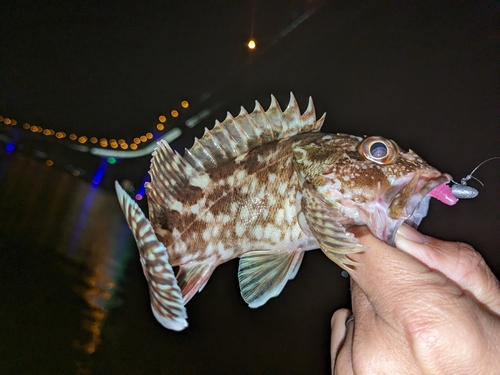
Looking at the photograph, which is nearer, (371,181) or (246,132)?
(371,181)

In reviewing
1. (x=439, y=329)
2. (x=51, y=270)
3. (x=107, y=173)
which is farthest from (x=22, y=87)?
(x=439, y=329)

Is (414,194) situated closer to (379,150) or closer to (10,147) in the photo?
(379,150)

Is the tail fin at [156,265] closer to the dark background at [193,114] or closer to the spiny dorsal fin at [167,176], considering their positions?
the spiny dorsal fin at [167,176]

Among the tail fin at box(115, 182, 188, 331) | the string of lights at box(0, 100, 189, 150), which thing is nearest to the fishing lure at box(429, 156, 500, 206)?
the tail fin at box(115, 182, 188, 331)

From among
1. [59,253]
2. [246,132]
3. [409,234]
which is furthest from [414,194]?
[59,253]

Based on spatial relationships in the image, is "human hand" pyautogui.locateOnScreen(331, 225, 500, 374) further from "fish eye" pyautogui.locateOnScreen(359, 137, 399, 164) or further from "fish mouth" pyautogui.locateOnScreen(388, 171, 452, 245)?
"fish eye" pyautogui.locateOnScreen(359, 137, 399, 164)

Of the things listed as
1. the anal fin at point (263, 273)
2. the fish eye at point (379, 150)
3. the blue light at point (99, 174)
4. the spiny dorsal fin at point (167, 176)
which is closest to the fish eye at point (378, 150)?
the fish eye at point (379, 150)
